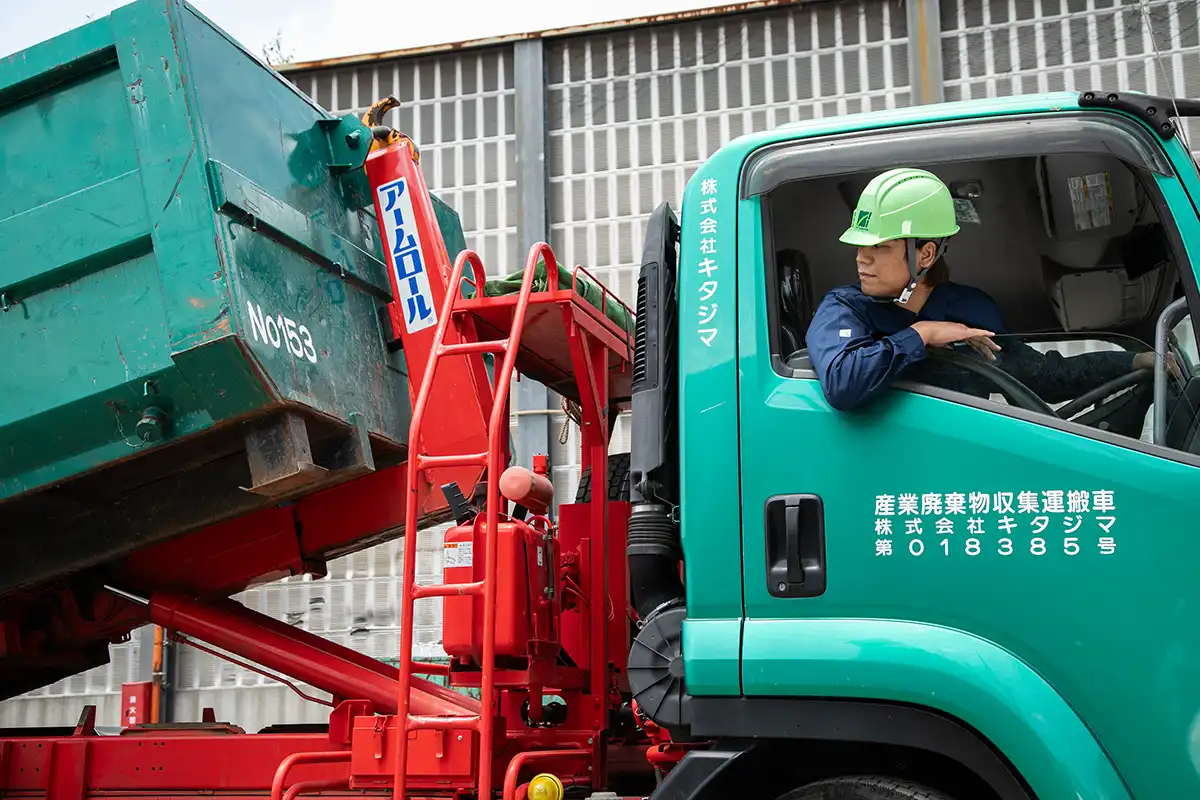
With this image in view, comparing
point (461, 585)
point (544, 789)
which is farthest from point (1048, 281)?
point (544, 789)

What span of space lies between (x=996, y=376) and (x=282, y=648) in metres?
3.08

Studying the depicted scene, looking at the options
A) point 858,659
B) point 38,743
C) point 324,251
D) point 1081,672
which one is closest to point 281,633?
point 38,743

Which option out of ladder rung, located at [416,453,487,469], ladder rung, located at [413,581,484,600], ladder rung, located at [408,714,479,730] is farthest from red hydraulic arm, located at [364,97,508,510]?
ladder rung, located at [408,714,479,730]

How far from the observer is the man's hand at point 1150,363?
9.07 feet

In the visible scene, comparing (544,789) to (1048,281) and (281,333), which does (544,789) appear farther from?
(1048,281)

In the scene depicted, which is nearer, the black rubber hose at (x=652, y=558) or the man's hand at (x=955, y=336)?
the man's hand at (x=955, y=336)

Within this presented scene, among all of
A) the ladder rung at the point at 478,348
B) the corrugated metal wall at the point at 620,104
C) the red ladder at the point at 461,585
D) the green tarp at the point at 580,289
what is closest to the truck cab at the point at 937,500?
the red ladder at the point at 461,585

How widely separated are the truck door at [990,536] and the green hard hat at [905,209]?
0.22 ft

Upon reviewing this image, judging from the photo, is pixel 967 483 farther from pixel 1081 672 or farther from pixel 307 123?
pixel 307 123

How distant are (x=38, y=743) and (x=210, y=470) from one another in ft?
4.21

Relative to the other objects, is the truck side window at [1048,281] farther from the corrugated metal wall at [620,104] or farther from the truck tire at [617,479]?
the corrugated metal wall at [620,104]

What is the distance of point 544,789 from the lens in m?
3.44

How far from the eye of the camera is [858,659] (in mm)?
2762

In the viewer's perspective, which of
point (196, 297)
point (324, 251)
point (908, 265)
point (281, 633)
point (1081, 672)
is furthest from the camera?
point (281, 633)
